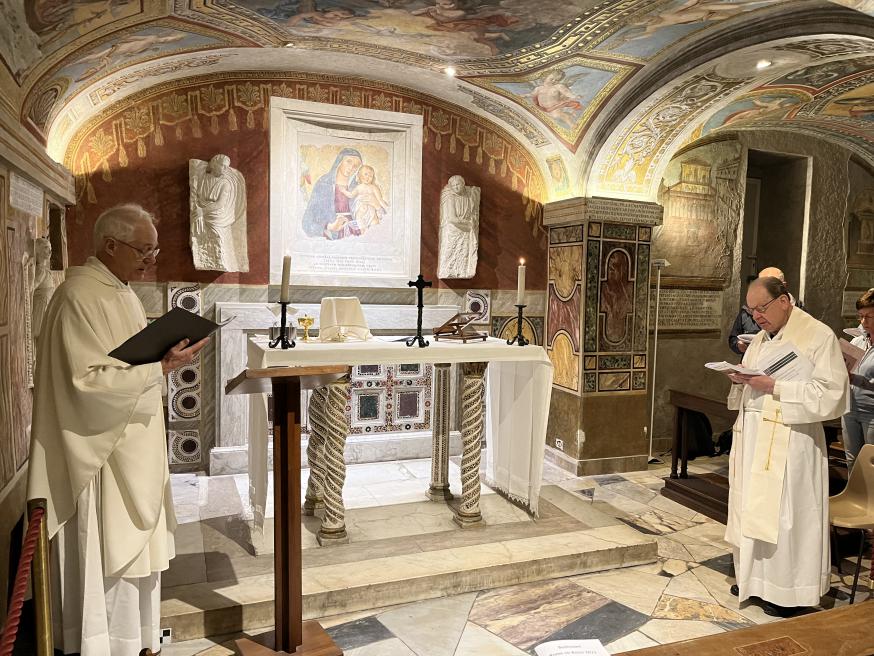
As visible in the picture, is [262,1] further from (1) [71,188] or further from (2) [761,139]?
(2) [761,139]

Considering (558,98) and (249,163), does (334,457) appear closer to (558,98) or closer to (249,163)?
(249,163)

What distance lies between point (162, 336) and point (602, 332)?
5.25 metres

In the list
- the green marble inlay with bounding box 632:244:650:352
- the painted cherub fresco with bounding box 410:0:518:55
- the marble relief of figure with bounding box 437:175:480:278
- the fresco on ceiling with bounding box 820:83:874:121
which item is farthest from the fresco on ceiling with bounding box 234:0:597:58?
the fresco on ceiling with bounding box 820:83:874:121

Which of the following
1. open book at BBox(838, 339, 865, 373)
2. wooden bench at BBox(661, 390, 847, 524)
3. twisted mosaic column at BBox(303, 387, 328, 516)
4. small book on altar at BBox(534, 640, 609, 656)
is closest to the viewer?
small book on altar at BBox(534, 640, 609, 656)

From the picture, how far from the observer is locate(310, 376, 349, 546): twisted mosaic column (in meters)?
4.62

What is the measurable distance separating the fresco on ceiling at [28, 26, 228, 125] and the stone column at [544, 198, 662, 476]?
13.4 ft

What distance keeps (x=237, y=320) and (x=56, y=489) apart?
147 inches

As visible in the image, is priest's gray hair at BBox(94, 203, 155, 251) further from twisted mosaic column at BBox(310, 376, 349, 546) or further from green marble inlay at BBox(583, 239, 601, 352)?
green marble inlay at BBox(583, 239, 601, 352)

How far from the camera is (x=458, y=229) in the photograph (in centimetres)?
731

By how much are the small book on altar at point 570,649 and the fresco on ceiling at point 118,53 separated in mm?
4774

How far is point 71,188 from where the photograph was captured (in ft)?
19.3

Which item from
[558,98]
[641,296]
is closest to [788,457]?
[641,296]

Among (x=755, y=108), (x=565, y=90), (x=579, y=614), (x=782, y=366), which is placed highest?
(x=755, y=108)

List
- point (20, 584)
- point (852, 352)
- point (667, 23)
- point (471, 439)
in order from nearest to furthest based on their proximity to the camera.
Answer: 1. point (20, 584)
2. point (667, 23)
3. point (471, 439)
4. point (852, 352)
